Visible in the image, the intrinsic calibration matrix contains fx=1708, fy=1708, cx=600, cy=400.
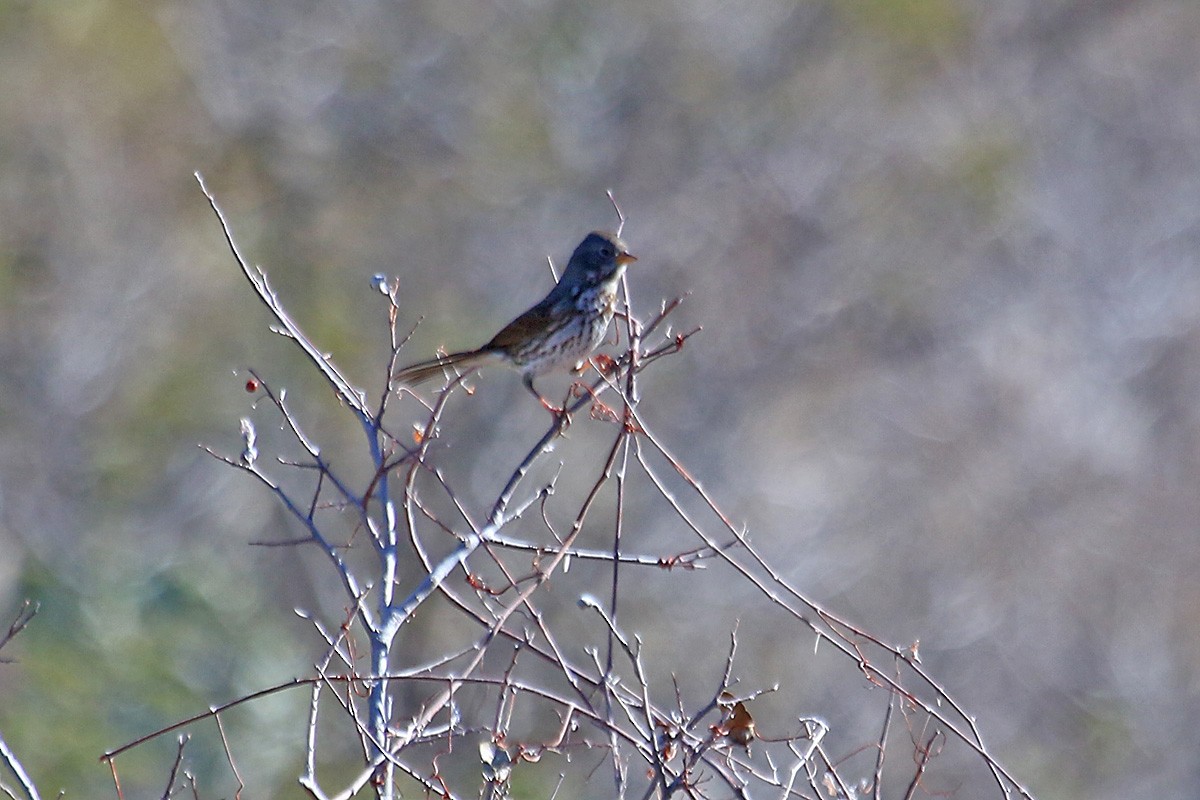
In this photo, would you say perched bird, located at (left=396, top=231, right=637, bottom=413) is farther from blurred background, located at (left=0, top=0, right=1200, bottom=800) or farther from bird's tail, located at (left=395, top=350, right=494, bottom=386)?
blurred background, located at (left=0, top=0, right=1200, bottom=800)

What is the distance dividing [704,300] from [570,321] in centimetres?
829

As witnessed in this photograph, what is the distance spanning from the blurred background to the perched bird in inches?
257

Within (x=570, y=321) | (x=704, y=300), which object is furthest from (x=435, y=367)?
(x=704, y=300)

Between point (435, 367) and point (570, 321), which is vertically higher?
point (570, 321)

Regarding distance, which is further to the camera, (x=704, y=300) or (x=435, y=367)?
(x=704, y=300)

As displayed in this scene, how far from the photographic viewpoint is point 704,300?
13.9m

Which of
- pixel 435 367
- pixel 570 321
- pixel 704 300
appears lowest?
pixel 435 367

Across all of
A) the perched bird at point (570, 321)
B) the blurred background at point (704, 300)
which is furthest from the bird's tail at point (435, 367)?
the blurred background at point (704, 300)

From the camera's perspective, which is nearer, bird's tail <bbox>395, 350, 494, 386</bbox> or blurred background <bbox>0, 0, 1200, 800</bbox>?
bird's tail <bbox>395, 350, 494, 386</bbox>

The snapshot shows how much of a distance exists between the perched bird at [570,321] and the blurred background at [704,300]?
6540mm

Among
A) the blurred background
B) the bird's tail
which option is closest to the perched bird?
the bird's tail

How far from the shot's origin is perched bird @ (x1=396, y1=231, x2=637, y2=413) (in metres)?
5.71

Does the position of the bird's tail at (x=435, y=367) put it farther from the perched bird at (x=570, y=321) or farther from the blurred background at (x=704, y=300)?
the blurred background at (x=704, y=300)

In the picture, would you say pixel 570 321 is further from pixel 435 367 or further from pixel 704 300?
pixel 704 300
